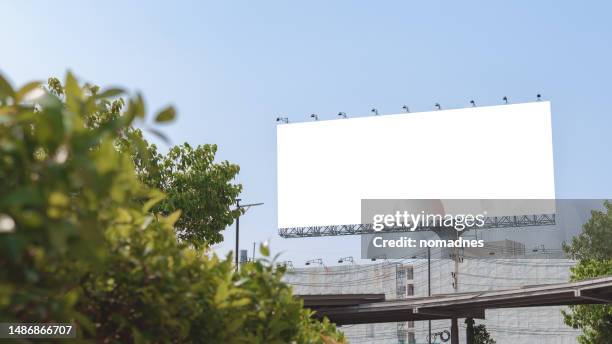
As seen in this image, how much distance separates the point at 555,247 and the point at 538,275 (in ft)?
27.6

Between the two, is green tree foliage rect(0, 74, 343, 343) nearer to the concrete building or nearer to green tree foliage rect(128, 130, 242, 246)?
green tree foliage rect(128, 130, 242, 246)

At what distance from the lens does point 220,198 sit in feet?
74.9

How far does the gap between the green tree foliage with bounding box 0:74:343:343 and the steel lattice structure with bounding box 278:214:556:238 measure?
233ft

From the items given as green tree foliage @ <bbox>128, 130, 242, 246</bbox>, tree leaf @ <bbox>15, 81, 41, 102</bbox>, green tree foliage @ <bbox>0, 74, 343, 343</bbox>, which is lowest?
green tree foliage @ <bbox>0, 74, 343, 343</bbox>

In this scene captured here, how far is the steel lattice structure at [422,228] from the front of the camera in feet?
236

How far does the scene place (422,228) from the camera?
81188 millimetres

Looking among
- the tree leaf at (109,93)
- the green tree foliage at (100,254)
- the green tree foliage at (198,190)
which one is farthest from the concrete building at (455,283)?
the tree leaf at (109,93)

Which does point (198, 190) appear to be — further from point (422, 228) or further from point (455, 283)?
point (422, 228)

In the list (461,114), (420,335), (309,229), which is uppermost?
(461,114)

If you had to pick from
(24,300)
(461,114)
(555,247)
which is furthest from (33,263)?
(555,247)

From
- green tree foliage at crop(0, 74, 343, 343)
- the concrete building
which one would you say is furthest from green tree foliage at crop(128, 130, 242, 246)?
the concrete building

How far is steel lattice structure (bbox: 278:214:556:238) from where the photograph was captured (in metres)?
72.0

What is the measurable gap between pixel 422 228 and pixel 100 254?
80.8m

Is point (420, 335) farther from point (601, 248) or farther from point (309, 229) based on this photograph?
point (601, 248)
